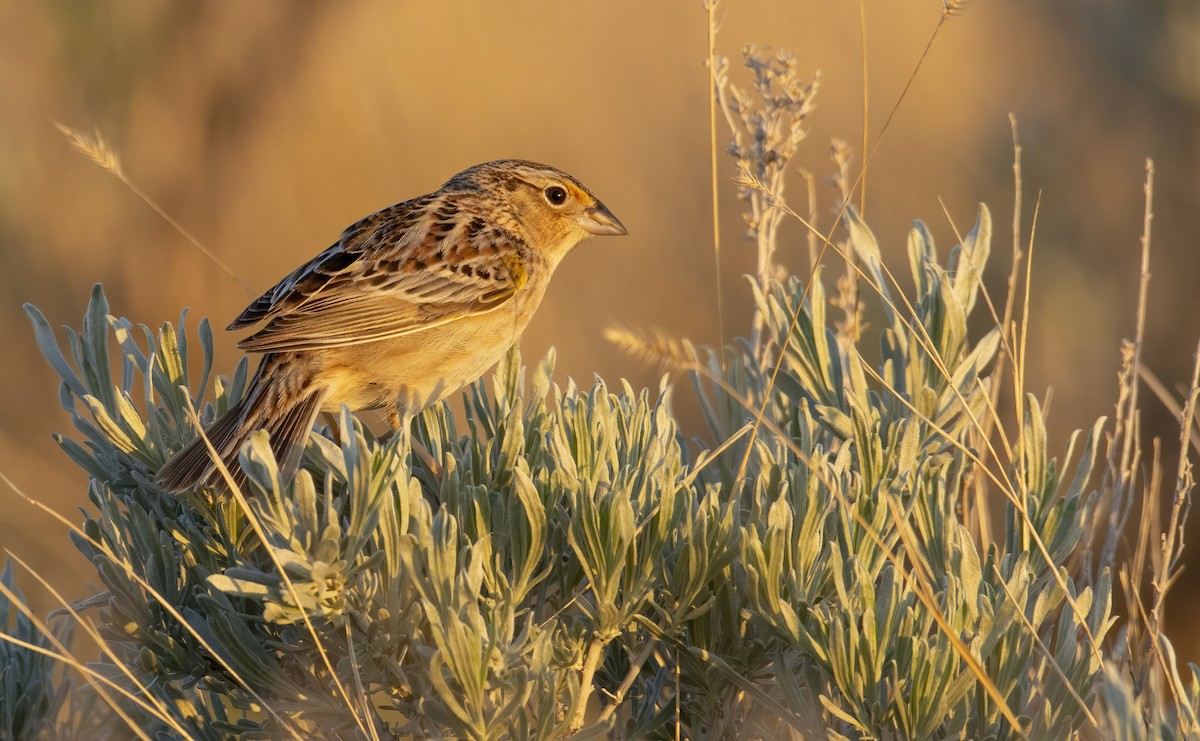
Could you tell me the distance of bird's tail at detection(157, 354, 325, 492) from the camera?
268 cm

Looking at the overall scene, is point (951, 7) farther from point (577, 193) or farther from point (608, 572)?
point (577, 193)

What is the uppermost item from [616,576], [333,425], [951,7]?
[951,7]

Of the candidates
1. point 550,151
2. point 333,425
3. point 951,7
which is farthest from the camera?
point 550,151

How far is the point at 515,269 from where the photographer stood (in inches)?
166

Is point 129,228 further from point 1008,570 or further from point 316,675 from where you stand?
point 1008,570

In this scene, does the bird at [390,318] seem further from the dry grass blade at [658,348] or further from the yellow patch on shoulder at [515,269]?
the dry grass blade at [658,348]

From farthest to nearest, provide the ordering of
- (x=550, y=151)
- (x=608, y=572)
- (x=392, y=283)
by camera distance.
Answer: (x=550, y=151) → (x=392, y=283) → (x=608, y=572)

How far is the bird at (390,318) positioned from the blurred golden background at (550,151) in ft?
7.24

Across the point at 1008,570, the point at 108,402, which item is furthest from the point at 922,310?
the point at 108,402

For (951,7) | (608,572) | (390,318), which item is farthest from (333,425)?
(951,7)

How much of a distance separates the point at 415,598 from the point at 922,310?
150cm

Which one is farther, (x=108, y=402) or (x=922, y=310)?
(x=922, y=310)

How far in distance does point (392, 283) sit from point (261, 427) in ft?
2.82

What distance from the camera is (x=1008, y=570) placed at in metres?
2.49
